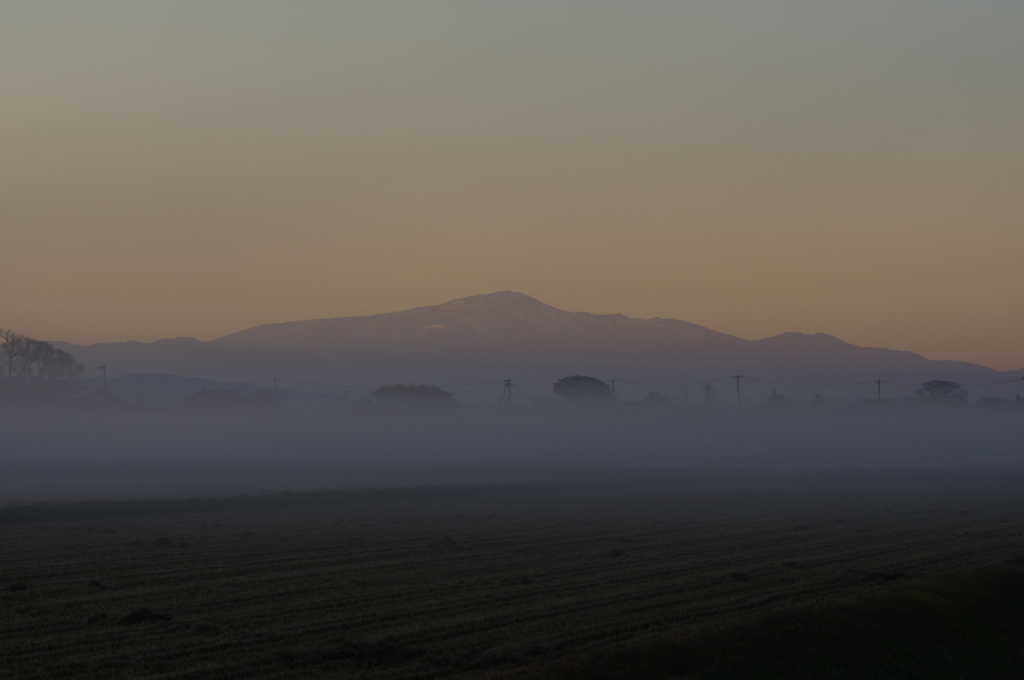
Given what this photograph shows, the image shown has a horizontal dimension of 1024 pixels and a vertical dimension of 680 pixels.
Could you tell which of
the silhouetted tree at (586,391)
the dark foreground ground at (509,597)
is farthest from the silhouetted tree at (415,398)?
the dark foreground ground at (509,597)

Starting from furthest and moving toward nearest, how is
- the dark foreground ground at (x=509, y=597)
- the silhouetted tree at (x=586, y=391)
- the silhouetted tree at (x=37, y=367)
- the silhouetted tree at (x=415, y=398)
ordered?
the silhouetted tree at (x=586, y=391) → the silhouetted tree at (x=415, y=398) → the silhouetted tree at (x=37, y=367) → the dark foreground ground at (x=509, y=597)

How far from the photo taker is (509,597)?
22.1 meters

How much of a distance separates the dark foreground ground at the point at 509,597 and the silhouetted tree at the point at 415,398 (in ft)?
449

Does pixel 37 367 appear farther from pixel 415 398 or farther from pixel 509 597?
pixel 509 597

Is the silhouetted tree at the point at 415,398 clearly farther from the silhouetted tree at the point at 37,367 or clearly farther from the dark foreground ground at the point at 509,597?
the dark foreground ground at the point at 509,597

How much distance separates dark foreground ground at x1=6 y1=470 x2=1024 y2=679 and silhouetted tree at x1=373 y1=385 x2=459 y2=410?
137 metres

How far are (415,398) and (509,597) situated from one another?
165 m

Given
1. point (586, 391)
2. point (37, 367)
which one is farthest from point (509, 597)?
point (586, 391)

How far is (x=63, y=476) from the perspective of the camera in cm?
9800

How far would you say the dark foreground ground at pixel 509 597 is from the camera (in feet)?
52.9

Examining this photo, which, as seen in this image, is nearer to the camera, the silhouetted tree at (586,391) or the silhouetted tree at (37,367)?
the silhouetted tree at (37,367)

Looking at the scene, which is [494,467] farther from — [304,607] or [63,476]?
[304,607]

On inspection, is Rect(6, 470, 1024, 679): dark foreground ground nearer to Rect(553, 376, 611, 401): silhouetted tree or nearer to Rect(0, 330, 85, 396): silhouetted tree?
Rect(0, 330, 85, 396): silhouetted tree

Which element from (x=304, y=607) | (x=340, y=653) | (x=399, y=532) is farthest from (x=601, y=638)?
(x=399, y=532)
